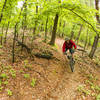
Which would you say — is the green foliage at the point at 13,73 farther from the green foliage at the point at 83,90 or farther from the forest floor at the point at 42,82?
the green foliage at the point at 83,90

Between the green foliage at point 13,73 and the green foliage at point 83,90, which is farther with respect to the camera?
the green foliage at point 13,73

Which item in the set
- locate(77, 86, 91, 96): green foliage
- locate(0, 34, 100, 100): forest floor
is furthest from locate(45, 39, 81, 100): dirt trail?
locate(77, 86, 91, 96): green foliage

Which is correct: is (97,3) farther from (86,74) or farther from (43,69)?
(43,69)

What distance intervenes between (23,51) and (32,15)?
386 centimetres

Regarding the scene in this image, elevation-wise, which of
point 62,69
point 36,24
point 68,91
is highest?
point 36,24

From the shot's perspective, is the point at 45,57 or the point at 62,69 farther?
the point at 45,57

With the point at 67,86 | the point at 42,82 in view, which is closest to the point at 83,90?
the point at 67,86

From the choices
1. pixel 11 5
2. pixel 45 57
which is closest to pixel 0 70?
pixel 45 57

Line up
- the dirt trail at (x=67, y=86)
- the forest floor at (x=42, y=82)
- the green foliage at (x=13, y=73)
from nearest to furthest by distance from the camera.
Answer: the forest floor at (x=42, y=82) < the dirt trail at (x=67, y=86) < the green foliage at (x=13, y=73)

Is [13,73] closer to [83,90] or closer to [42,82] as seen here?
[42,82]

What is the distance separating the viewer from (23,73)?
18.7ft

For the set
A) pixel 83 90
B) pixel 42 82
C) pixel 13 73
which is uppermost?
pixel 13 73

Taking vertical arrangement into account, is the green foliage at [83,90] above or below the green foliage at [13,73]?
below

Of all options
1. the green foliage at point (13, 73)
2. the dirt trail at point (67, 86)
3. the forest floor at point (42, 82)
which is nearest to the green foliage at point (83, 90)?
the forest floor at point (42, 82)
